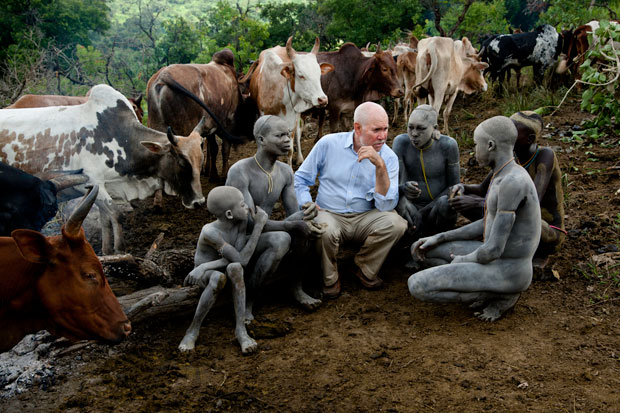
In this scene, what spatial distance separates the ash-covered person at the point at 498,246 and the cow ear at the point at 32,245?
95.7 inches

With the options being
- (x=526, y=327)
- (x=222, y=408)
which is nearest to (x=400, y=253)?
(x=526, y=327)

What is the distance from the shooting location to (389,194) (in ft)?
14.3

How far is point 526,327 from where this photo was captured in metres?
3.74

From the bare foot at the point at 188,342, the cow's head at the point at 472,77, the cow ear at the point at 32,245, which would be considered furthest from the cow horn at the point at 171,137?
the cow's head at the point at 472,77

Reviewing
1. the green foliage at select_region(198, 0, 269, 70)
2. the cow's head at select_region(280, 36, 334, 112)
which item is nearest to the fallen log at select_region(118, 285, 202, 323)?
the cow's head at select_region(280, 36, 334, 112)

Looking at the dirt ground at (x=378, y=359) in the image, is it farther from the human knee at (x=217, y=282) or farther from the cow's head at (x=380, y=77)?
the cow's head at (x=380, y=77)

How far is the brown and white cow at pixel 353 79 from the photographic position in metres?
8.94

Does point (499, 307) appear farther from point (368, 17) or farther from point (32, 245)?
point (368, 17)

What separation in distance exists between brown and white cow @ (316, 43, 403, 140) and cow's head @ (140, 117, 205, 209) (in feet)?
12.7

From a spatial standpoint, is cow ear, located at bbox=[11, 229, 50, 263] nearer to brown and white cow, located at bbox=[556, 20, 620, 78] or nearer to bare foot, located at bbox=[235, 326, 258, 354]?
bare foot, located at bbox=[235, 326, 258, 354]

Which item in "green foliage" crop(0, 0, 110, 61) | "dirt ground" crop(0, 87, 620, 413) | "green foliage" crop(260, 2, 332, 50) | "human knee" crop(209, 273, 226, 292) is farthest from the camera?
"green foliage" crop(0, 0, 110, 61)

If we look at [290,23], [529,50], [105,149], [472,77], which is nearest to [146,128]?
[105,149]

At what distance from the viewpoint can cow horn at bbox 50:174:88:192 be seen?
4.46m

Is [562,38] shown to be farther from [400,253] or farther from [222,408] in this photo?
[222,408]
